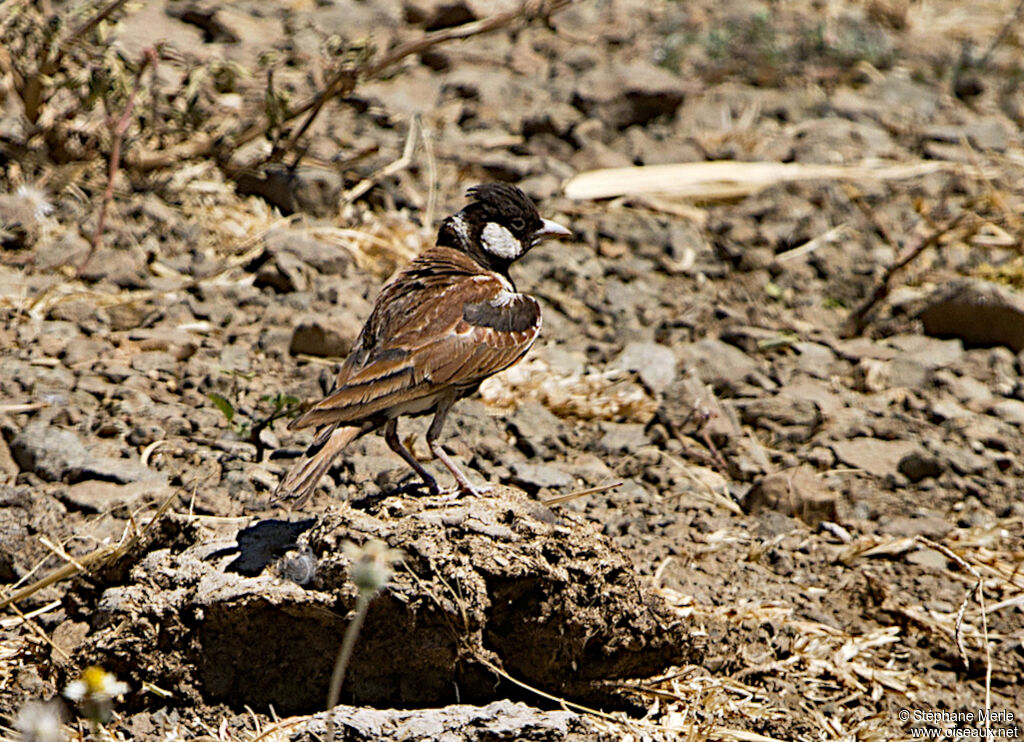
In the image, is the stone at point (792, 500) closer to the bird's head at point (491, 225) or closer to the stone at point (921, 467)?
the stone at point (921, 467)

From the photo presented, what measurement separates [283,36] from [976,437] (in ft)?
19.3

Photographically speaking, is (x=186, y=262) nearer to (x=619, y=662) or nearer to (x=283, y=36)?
(x=283, y=36)

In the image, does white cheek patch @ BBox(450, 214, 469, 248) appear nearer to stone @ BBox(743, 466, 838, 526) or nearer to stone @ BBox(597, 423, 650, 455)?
stone @ BBox(597, 423, 650, 455)

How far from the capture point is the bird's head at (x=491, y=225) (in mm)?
5324

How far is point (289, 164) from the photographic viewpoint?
300 inches

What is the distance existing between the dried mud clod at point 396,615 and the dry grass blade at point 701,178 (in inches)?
177

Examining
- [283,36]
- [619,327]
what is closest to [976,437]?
[619,327]

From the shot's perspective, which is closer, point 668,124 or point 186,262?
point 186,262

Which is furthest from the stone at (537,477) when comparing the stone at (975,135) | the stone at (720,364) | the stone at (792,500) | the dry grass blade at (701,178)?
the stone at (975,135)

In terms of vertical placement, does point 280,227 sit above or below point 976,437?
above

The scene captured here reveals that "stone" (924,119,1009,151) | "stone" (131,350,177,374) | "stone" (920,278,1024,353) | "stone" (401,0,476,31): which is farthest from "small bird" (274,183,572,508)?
"stone" (924,119,1009,151)

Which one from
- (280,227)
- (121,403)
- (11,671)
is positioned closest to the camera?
(11,671)

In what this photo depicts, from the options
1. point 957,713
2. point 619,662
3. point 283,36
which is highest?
point 283,36

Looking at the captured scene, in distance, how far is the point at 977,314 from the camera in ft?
22.6
